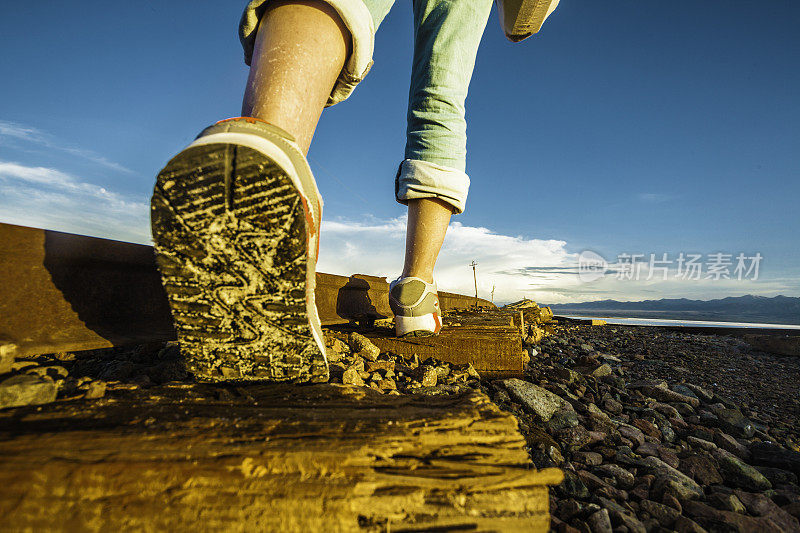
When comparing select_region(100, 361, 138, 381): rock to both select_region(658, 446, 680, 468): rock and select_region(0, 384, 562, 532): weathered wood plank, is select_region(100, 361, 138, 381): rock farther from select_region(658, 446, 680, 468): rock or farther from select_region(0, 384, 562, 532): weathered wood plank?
select_region(658, 446, 680, 468): rock

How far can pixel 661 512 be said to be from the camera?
1.12m

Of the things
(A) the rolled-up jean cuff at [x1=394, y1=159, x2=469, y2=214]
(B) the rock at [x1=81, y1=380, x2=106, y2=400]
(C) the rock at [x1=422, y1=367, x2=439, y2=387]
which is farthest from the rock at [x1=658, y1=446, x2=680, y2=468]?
(B) the rock at [x1=81, y1=380, x2=106, y2=400]

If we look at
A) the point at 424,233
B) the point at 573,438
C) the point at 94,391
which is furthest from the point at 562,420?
the point at 94,391

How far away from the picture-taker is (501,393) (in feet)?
6.09

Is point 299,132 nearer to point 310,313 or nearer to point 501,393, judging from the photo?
point 310,313

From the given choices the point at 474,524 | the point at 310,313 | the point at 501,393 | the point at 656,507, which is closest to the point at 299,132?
the point at 310,313

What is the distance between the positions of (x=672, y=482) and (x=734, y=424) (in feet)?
4.40

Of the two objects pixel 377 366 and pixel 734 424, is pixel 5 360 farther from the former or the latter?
pixel 734 424

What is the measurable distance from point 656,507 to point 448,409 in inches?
33.5

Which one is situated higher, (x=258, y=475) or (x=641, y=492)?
(x=258, y=475)

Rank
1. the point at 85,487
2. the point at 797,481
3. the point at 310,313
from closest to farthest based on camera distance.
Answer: the point at 85,487, the point at 310,313, the point at 797,481

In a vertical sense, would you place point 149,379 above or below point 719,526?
above

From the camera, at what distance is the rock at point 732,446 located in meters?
1.73

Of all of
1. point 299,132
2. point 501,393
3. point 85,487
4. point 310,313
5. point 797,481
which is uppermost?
point 299,132
